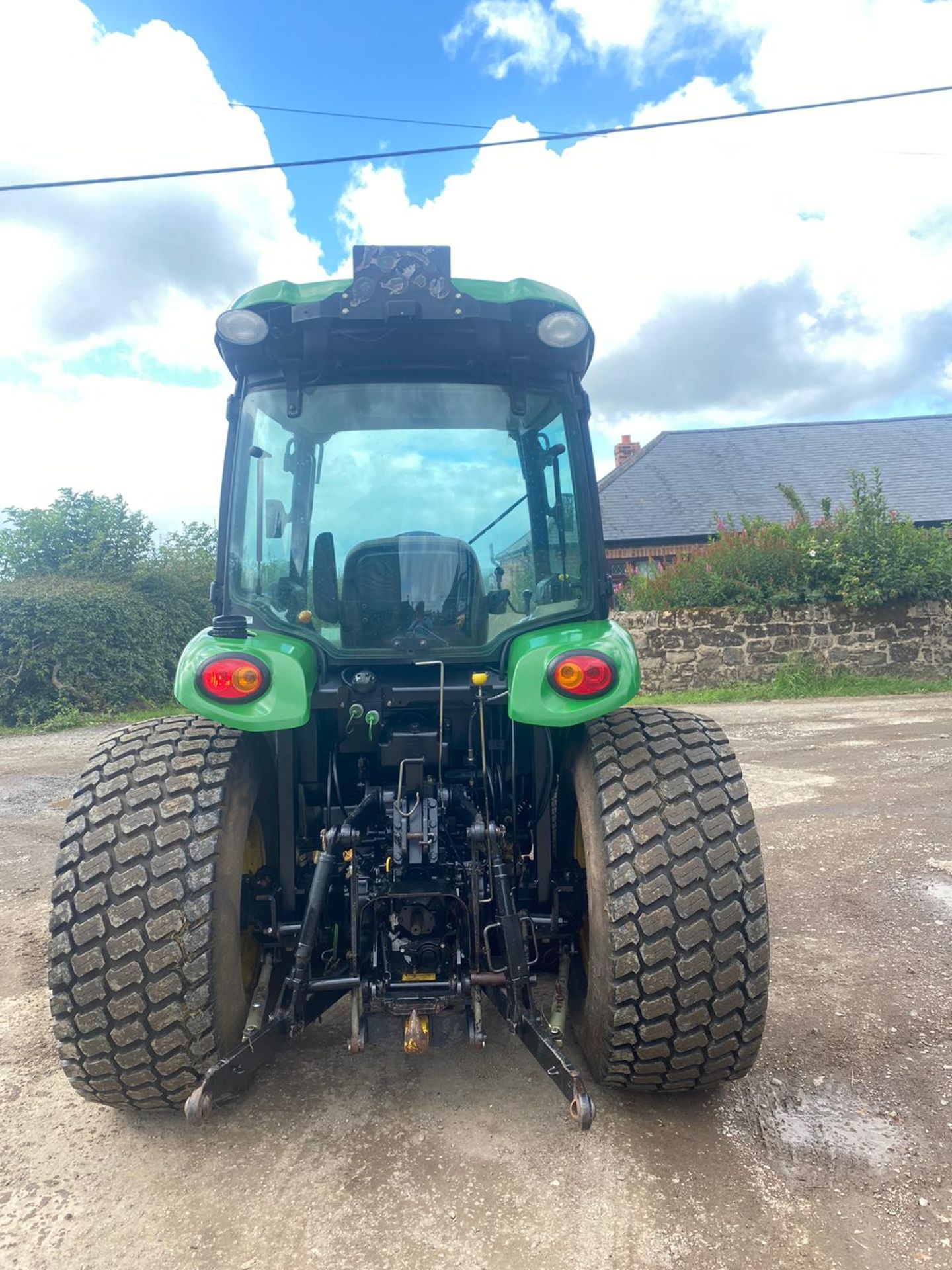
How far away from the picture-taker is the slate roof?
20781 mm

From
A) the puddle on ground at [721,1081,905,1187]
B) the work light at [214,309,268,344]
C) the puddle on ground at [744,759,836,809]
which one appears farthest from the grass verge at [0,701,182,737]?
the puddle on ground at [721,1081,905,1187]

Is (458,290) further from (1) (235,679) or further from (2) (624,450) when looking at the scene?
(2) (624,450)

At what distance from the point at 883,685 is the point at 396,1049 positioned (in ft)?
39.0

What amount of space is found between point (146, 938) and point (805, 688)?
12007mm

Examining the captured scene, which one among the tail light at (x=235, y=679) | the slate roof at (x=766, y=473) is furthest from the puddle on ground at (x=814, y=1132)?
the slate roof at (x=766, y=473)

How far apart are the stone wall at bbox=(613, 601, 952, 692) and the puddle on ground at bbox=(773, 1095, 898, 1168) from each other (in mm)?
10694

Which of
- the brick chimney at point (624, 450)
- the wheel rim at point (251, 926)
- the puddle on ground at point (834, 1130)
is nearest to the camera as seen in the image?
the puddle on ground at point (834, 1130)

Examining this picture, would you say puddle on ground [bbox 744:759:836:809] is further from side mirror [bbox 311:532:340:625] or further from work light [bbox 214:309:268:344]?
work light [bbox 214:309:268:344]

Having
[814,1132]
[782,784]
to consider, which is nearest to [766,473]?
[782,784]

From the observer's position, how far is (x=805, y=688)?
12727mm

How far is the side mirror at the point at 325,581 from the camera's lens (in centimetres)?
283

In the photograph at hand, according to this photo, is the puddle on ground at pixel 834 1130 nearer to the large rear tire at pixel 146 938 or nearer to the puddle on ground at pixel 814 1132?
the puddle on ground at pixel 814 1132

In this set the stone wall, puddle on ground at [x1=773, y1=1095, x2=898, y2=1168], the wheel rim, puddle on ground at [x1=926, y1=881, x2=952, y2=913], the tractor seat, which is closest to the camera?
puddle on ground at [x1=773, y1=1095, x2=898, y2=1168]

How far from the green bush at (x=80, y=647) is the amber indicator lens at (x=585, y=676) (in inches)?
413
